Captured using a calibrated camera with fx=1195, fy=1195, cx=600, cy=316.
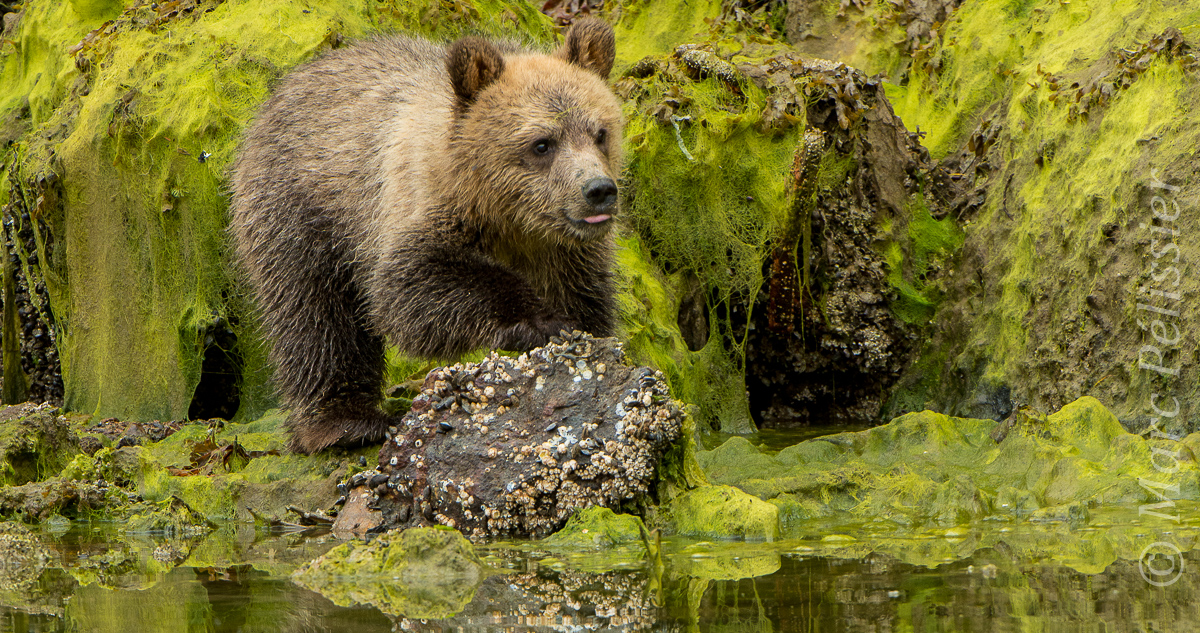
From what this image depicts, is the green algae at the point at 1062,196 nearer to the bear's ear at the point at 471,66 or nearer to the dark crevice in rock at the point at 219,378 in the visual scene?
the bear's ear at the point at 471,66

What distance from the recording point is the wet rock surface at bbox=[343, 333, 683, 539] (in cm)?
525

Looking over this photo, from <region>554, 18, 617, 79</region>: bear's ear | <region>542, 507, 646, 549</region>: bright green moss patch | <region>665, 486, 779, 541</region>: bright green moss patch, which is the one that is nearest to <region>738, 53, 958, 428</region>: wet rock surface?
<region>554, 18, 617, 79</region>: bear's ear

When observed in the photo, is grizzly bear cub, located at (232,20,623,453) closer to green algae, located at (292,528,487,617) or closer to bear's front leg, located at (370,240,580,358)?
bear's front leg, located at (370,240,580,358)

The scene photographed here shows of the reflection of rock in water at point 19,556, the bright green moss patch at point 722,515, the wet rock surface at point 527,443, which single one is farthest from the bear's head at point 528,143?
the reflection of rock in water at point 19,556

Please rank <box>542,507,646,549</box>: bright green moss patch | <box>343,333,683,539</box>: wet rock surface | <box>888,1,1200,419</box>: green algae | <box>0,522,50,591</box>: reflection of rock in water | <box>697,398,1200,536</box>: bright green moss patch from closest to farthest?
<box>0,522,50,591</box>: reflection of rock in water → <box>542,507,646,549</box>: bright green moss patch → <box>343,333,683,539</box>: wet rock surface → <box>697,398,1200,536</box>: bright green moss patch → <box>888,1,1200,419</box>: green algae

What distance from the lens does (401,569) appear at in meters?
4.39

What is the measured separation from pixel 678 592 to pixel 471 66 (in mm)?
3328

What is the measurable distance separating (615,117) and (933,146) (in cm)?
475

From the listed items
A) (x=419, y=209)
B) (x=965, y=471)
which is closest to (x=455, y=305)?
(x=419, y=209)

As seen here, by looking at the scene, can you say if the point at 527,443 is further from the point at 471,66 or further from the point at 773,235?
the point at 773,235

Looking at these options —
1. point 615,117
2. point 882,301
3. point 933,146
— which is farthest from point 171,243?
point 933,146

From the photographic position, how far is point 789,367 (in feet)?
31.0

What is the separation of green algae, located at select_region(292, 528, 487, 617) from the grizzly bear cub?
168 centimetres

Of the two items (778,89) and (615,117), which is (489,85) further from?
(778,89)
